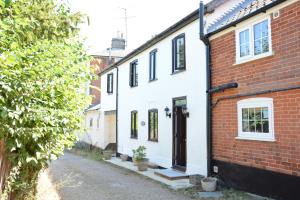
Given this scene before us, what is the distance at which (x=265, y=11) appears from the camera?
8891 millimetres

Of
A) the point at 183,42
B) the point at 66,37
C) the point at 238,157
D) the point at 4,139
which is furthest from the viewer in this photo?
the point at 183,42

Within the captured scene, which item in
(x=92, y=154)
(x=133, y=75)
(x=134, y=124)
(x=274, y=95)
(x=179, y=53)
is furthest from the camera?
(x=92, y=154)

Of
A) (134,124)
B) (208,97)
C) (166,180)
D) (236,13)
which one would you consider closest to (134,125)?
(134,124)

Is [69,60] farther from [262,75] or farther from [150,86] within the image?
[150,86]

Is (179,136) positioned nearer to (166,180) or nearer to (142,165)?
(142,165)

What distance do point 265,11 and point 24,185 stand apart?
7.26 metres

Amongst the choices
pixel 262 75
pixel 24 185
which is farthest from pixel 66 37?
pixel 262 75

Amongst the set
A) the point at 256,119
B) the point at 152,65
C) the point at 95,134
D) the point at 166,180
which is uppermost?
the point at 152,65

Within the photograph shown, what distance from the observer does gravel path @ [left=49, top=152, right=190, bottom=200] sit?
931 centimetres

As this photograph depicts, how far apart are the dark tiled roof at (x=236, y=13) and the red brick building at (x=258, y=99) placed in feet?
0.32

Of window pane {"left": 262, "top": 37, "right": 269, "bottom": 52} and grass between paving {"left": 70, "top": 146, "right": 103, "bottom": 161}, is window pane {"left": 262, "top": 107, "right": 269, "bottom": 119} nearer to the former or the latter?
window pane {"left": 262, "top": 37, "right": 269, "bottom": 52}

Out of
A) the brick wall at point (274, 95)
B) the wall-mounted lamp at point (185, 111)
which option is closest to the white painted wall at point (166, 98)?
the wall-mounted lamp at point (185, 111)

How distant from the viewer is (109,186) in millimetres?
10922

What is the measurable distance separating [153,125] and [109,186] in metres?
5.60
